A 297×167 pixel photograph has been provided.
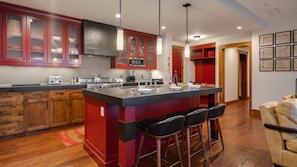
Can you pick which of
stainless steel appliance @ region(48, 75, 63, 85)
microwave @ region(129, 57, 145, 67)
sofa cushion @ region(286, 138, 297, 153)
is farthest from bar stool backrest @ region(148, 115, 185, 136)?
microwave @ region(129, 57, 145, 67)

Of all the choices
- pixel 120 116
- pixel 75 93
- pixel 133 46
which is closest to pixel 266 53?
pixel 133 46

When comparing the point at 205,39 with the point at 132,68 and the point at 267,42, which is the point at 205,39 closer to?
the point at 267,42

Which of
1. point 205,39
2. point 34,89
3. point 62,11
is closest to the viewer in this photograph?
point 34,89

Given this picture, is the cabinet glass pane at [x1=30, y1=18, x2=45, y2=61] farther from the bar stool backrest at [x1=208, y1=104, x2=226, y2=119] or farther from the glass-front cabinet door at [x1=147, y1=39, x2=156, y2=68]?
the bar stool backrest at [x1=208, y1=104, x2=226, y2=119]

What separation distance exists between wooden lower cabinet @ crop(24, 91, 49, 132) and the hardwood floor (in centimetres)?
20

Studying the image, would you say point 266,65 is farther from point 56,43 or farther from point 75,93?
point 56,43

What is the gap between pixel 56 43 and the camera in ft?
13.1

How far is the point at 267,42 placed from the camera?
16.1ft

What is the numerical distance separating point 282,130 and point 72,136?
3.38 m

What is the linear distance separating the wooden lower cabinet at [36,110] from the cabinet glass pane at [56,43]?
0.91m

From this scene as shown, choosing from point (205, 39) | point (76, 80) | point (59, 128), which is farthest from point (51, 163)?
point (205, 39)

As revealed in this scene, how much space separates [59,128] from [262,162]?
3.84m

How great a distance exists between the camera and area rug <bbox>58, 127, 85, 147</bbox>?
306 cm

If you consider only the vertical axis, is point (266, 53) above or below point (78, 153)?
above
